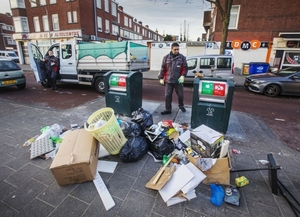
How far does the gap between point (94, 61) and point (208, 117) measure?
5519 millimetres

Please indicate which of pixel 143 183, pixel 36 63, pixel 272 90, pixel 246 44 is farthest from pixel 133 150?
pixel 246 44

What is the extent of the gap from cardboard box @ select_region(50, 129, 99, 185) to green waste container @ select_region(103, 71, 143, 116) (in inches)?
74.7

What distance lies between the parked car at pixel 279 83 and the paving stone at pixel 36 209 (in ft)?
28.7

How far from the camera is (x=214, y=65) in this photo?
28.1 feet

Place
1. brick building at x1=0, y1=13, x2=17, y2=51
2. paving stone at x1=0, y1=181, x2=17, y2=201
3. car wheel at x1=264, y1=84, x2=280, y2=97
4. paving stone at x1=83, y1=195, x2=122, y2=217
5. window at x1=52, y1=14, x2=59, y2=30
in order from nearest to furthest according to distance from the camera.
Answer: paving stone at x1=83, y1=195, x2=122, y2=217
paving stone at x1=0, y1=181, x2=17, y2=201
car wheel at x1=264, y1=84, x2=280, y2=97
window at x1=52, y1=14, x2=59, y2=30
brick building at x1=0, y1=13, x2=17, y2=51

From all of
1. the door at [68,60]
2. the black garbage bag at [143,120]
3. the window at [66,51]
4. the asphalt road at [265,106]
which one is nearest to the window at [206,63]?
the asphalt road at [265,106]

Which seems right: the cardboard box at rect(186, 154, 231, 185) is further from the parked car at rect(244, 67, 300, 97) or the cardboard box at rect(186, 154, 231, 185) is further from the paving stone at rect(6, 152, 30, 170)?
the parked car at rect(244, 67, 300, 97)

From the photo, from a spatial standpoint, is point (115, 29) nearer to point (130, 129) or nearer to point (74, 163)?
point (130, 129)

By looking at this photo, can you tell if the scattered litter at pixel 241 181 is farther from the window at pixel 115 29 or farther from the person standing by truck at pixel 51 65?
the window at pixel 115 29

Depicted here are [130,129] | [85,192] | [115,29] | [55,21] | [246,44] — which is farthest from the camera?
[115,29]

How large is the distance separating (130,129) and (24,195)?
5.30 ft

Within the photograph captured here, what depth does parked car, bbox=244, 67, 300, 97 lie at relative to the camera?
7.08m

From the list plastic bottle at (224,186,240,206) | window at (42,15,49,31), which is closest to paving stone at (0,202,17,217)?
plastic bottle at (224,186,240,206)

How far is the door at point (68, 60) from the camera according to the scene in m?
7.35
